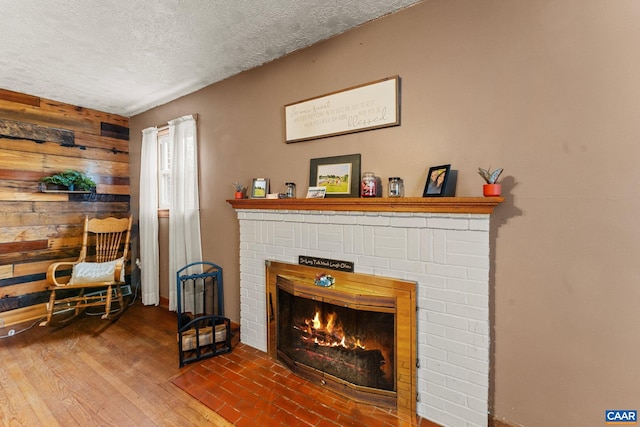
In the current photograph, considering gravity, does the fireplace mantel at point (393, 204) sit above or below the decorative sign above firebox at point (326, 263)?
above

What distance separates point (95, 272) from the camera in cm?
316

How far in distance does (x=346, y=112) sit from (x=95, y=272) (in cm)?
313

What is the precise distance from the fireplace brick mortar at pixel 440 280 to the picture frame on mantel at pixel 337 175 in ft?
0.56

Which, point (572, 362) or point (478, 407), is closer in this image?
point (572, 362)

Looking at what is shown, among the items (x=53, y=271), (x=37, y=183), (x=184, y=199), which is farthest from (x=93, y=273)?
(x=184, y=199)

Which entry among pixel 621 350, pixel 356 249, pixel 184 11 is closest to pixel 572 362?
pixel 621 350

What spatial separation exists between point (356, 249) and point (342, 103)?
1.01 m

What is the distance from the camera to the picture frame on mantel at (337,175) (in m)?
2.01

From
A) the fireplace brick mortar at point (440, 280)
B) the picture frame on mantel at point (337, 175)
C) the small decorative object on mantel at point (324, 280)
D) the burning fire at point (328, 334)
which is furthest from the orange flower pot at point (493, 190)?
the burning fire at point (328, 334)

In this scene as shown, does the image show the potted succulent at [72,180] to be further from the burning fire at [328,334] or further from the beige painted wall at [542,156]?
the beige painted wall at [542,156]

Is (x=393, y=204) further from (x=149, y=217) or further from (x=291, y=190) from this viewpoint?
(x=149, y=217)

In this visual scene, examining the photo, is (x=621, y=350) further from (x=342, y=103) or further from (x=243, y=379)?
(x=243, y=379)

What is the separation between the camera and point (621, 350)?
1.30 meters

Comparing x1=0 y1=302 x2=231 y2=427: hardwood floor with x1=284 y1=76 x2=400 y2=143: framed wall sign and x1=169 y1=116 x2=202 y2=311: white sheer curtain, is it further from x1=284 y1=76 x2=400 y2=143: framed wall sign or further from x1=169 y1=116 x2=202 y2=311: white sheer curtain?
x1=284 y1=76 x2=400 y2=143: framed wall sign
